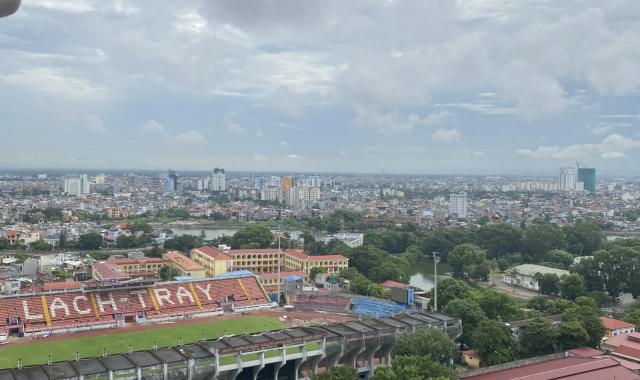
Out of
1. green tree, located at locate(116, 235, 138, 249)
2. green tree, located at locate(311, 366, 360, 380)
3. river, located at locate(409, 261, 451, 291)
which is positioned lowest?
river, located at locate(409, 261, 451, 291)

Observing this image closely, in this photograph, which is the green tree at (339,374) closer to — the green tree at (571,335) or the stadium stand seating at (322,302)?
the green tree at (571,335)

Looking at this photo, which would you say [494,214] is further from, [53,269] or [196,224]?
[53,269]

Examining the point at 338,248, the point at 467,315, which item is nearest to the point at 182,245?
the point at 338,248

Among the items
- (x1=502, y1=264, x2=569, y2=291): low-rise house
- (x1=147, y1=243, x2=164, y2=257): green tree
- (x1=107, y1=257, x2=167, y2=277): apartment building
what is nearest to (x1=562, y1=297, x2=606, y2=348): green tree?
(x1=502, y1=264, x2=569, y2=291): low-rise house

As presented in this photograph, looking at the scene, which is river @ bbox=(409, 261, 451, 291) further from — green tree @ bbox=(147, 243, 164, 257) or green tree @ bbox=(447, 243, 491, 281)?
green tree @ bbox=(147, 243, 164, 257)

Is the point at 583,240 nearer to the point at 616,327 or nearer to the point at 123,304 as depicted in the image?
the point at 616,327
